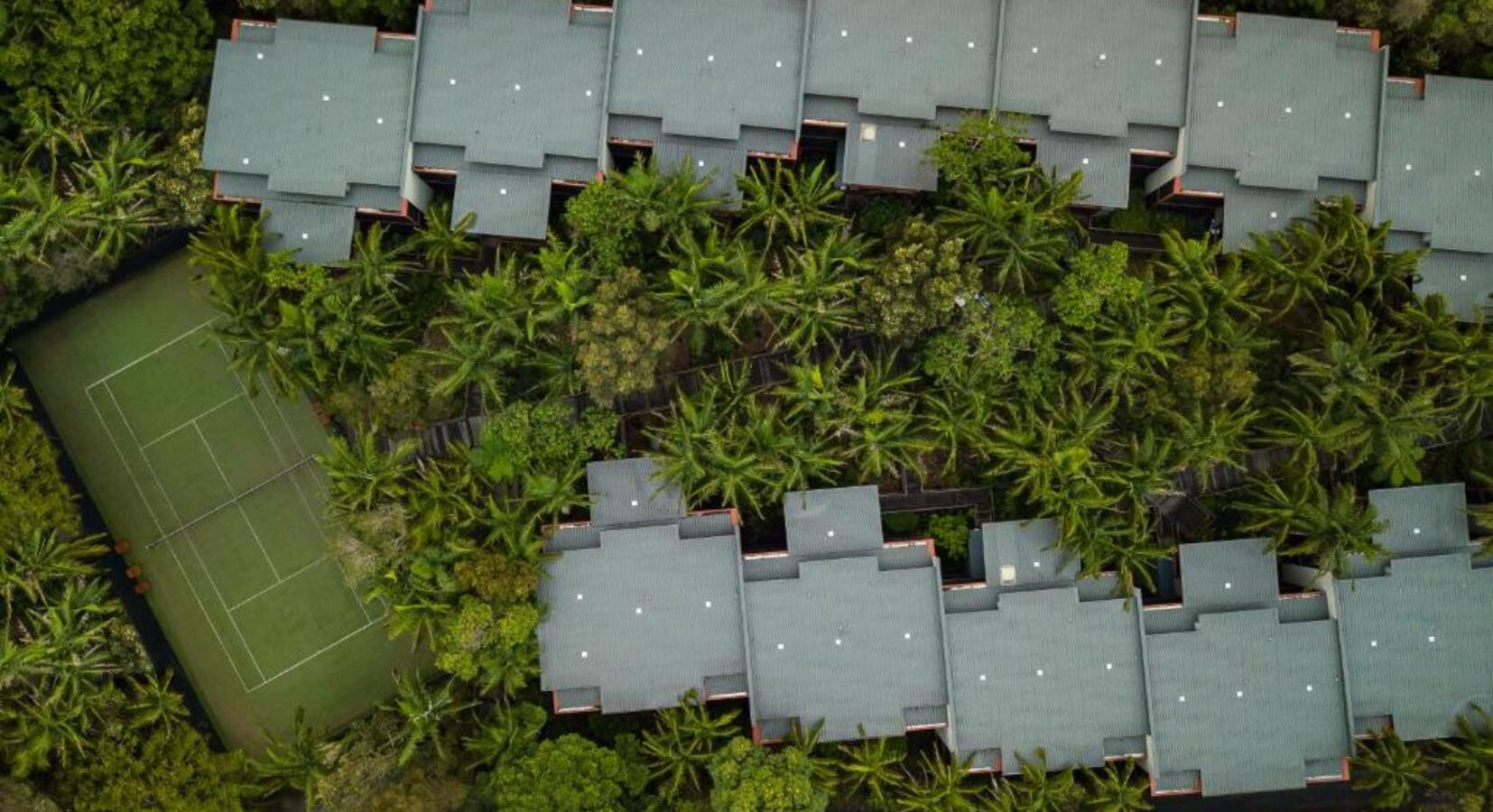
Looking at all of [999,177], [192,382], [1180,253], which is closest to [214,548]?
[192,382]

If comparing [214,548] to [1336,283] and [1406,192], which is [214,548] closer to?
[1336,283]

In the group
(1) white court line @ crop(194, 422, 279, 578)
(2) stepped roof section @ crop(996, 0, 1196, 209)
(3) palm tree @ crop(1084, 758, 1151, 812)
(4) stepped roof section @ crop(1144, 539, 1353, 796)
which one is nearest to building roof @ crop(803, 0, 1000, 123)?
(2) stepped roof section @ crop(996, 0, 1196, 209)

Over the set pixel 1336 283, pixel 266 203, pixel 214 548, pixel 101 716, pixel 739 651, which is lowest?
pixel 101 716

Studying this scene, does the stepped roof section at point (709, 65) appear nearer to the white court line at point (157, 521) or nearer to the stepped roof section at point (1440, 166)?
the stepped roof section at point (1440, 166)

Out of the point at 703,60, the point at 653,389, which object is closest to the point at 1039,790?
the point at 653,389

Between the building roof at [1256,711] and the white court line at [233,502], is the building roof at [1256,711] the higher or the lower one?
the lower one

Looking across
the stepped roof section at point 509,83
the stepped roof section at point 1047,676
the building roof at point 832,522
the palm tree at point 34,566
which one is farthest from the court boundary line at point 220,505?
the stepped roof section at point 1047,676

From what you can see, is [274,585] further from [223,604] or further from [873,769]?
[873,769]
